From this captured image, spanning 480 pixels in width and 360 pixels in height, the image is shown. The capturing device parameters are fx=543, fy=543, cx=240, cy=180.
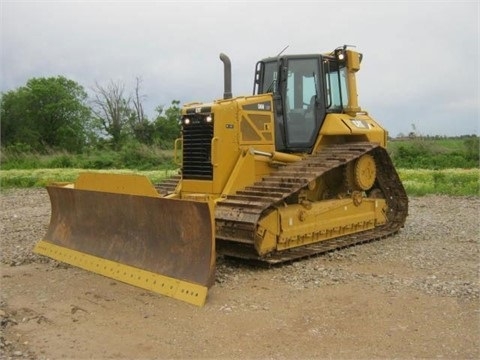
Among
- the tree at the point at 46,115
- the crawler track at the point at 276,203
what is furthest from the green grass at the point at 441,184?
the tree at the point at 46,115

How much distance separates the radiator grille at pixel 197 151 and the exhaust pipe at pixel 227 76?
32.5 inches

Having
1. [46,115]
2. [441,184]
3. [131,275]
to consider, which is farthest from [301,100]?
[46,115]

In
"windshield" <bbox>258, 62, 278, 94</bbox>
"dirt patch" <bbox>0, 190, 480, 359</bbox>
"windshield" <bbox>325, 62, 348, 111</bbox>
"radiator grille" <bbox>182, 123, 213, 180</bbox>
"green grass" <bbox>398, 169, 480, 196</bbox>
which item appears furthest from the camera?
"green grass" <bbox>398, 169, 480, 196</bbox>

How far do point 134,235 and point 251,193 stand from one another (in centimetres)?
160

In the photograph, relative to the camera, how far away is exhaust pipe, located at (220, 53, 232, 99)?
322 inches

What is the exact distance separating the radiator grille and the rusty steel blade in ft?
4.37

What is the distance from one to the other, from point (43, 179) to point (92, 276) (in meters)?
16.1

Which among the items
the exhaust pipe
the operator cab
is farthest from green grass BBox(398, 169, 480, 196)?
the exhaust pipe

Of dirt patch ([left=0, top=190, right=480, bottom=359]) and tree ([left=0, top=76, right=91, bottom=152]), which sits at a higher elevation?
tree ([left=0, top=76, right=91, bottom=152])

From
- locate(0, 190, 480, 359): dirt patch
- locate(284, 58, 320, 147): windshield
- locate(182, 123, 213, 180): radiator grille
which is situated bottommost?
locate(0, 190, 480, 359): dirt patch

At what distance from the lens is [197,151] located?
25.5 feet

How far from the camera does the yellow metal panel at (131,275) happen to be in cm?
555

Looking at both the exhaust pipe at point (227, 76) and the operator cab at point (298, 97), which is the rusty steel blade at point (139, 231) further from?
the operator cab at point (298, 97)

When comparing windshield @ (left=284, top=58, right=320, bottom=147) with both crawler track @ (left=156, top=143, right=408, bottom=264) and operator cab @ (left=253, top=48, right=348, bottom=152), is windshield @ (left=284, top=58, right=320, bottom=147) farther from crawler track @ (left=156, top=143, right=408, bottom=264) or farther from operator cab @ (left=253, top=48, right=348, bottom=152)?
crawler track @ (left=156, top=143, right=408, bottom=264)
